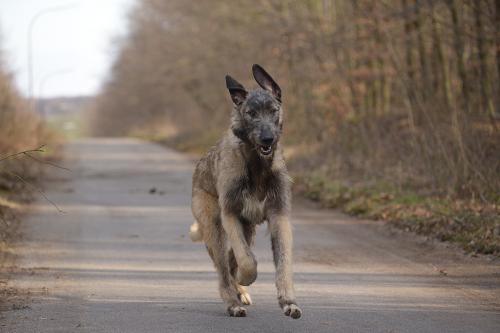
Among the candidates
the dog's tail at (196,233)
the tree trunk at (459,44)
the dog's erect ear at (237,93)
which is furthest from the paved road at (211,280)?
the tree trunk at (459,44)

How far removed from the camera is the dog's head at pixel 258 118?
297 inches

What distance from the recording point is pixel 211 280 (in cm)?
975

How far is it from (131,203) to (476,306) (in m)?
11.4

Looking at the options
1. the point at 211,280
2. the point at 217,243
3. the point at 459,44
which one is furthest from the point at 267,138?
the point at 459,44

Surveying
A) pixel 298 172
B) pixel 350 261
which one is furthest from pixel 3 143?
Result: pixel 350 261

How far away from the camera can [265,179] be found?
25.9 feet

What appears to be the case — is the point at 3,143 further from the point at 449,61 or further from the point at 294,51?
the point at 449,61

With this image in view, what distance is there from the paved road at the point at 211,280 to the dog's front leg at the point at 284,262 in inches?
8.5

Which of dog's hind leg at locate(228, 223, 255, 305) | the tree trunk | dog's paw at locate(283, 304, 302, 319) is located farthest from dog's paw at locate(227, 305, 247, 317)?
the tree trunk

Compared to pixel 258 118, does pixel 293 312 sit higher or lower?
lower

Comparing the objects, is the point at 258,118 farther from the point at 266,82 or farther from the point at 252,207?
the point at 252,207

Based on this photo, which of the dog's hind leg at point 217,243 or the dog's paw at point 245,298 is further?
the dog's paw at point 245,298

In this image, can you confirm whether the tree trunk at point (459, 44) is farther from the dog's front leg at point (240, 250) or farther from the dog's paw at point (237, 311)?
the dog's paw at point (237, 311)

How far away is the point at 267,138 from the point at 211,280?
9.22 ft
